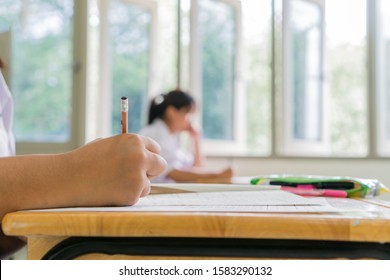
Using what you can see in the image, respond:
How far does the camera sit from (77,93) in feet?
12.4

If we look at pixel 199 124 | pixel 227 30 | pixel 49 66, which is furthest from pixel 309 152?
pixel 49 66

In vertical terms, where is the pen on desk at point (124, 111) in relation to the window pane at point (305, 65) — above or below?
below

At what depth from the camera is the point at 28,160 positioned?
0.57m

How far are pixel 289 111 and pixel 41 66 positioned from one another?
1.86m

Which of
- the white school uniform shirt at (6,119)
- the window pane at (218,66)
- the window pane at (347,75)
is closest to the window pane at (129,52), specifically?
the window pane at (218,66)

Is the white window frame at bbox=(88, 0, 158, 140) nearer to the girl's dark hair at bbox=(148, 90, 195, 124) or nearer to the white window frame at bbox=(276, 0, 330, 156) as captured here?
the girl's dark hair at bbox=(148, 90, 195, 124)

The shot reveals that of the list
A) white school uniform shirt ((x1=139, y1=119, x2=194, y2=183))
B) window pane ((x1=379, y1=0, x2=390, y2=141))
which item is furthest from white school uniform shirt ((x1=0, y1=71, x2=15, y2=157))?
window pane ((x1=379, y1=0, x2=390, y2=141))

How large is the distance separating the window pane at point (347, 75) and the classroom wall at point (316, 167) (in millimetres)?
99

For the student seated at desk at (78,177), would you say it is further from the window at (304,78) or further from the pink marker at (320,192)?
the window at (304,78)

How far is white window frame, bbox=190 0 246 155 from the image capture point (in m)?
4.03

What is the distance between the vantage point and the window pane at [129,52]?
4.06m

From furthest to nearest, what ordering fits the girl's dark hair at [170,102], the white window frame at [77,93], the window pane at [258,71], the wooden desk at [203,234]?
the window pane at [258,71], the white window frame at [77,93], the girl's dark hair at [170,102], the wooden desk at [203,234]

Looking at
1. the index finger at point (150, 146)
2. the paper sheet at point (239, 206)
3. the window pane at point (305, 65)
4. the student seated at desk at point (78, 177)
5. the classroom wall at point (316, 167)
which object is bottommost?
the classroom wall at point (316, 167)

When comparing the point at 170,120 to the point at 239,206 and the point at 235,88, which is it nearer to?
the point at 235,88
